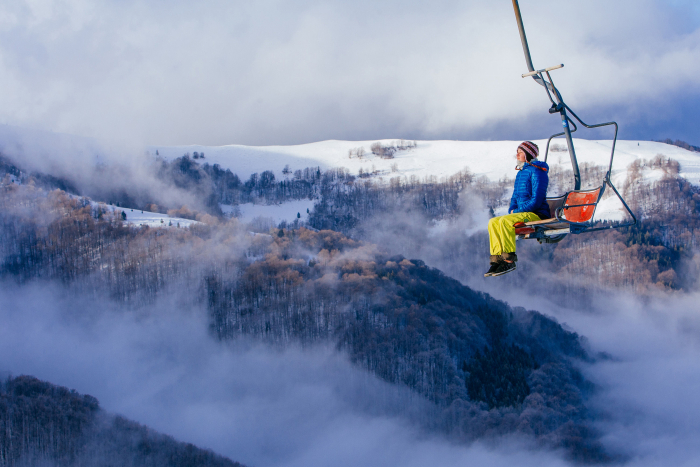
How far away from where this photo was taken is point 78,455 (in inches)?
6560

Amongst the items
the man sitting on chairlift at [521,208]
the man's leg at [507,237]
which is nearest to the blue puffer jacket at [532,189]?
the man sitting on chairlift at [521,208]

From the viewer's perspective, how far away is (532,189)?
1316 cm

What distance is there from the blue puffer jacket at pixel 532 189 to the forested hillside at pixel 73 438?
183m

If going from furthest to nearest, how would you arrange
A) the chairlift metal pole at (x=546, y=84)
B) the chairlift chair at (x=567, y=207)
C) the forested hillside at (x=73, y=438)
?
the forested hillside at (x=73, y=438), the chairlift chair at (x=567, y=207), the chairlift metal pole at (x=546, y=84)

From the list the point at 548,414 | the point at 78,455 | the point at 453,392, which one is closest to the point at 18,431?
the point at 78,455

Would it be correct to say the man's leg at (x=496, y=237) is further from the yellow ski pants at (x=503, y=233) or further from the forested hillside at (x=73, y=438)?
the forested hillside at (x=73, y=438)

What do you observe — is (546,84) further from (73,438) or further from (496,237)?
(73,438)

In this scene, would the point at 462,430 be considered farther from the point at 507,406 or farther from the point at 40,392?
the point at 40,392

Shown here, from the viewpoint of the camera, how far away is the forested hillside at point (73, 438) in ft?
540

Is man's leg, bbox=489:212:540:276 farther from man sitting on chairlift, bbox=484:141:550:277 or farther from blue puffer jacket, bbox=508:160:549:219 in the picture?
blue puffer jacket, bbox=508:160:549:219

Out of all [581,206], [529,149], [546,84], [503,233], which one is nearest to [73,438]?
[503,233]

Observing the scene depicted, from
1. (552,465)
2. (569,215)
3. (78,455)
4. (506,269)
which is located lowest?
(552,465)

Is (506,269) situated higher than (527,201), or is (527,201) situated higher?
(527,201)

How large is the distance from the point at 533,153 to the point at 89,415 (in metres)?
200
